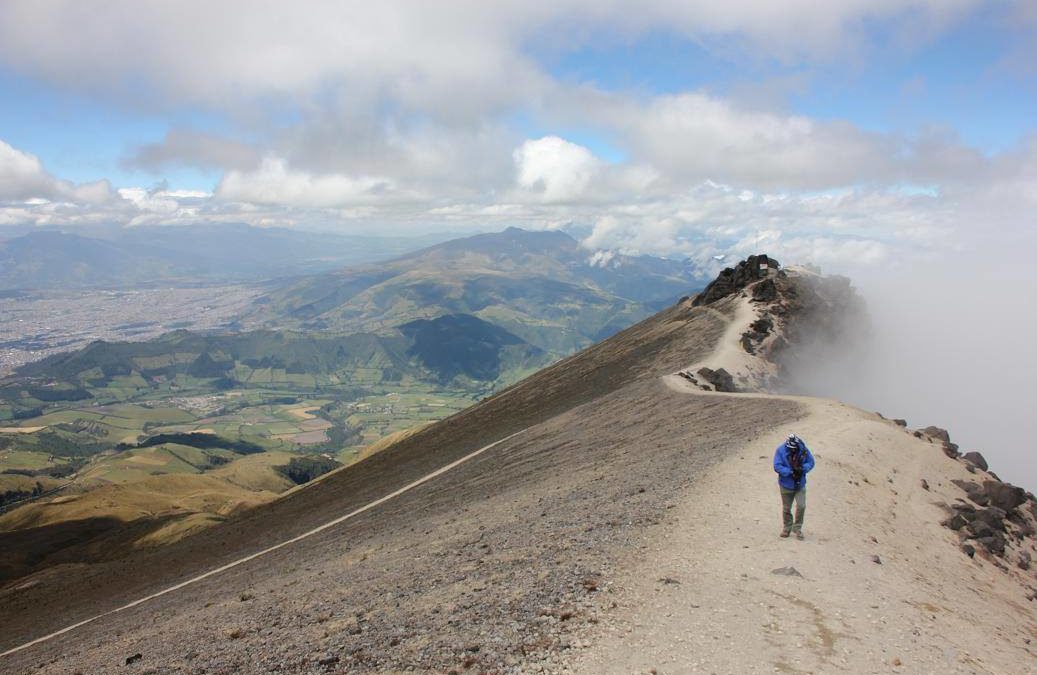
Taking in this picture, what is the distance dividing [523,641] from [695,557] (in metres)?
7.41

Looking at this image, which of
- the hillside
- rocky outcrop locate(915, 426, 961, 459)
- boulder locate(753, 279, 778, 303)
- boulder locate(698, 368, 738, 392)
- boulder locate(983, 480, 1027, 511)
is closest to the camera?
the hillside

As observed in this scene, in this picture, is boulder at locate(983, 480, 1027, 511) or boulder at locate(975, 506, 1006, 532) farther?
boulder at locate(983, 480, 1027, 511)

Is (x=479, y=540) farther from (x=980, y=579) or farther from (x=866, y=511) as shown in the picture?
(x=980, y=579)

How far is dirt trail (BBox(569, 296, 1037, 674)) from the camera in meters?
15.0

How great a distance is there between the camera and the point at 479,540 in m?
28.7

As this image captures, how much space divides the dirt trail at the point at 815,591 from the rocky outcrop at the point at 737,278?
3695 inches

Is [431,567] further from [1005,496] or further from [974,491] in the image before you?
[1005,496]

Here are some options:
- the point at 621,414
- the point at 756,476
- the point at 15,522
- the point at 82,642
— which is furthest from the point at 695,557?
the point at 15,522

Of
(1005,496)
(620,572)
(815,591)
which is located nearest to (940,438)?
(1005,496)

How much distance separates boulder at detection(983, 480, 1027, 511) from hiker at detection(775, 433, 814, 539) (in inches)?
854

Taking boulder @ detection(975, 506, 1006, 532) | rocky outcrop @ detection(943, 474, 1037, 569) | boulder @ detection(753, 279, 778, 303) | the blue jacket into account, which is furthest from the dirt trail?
boulder @ detection(753, 279, 778, 303)

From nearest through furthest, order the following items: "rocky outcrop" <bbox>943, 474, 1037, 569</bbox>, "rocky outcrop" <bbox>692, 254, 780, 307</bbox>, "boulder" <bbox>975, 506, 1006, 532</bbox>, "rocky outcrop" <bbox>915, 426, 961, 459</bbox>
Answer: "rocky outcrop" <bbox>943, 474, 1037, 569</bbox> < "boulder" <bbox>975, 506, 1006, 532</bbox> < "rocky outcrop" <bbox>915, 426, 961, 459</bbox> < "rocky outcrop" <bbox>692, 254, 780, 307</bbox>

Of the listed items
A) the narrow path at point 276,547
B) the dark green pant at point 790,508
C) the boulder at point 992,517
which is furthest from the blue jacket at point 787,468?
the narrow path at point 276,547

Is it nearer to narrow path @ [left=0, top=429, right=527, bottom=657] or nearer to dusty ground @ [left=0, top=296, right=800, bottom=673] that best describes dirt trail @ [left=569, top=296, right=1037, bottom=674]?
dusty ground @ [left=0, top=296, right=800, bottom=673]
